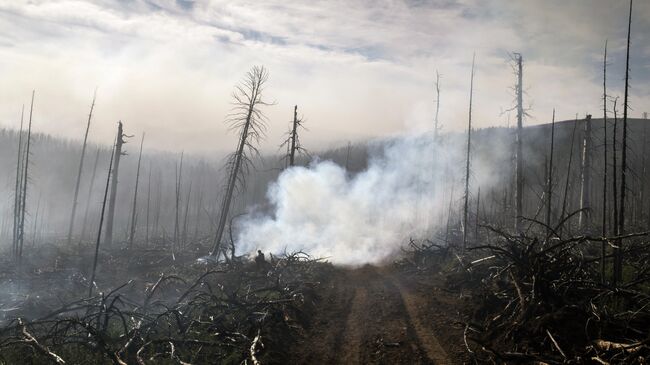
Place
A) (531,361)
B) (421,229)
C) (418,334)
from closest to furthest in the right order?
(531,361) → (418,334) → (421,229)

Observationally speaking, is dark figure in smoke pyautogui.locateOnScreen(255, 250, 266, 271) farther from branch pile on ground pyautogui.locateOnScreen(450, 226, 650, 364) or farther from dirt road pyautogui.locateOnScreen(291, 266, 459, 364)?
branch pile on ground pyautogui.locateOnScreen(450, 226, 650, 364)

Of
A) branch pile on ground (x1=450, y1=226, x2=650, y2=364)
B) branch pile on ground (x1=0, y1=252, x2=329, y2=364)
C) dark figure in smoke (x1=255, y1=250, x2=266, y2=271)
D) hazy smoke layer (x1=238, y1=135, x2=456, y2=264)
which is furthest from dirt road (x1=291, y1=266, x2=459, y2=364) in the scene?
hazy smoke layer (x1=238, y1=135, x2=456, y2=264)

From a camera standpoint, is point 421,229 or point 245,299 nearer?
point 245,299

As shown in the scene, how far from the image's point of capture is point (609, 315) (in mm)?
6875

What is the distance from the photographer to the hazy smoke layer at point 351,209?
2489cm

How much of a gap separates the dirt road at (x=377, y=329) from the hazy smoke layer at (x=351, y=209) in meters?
8.36

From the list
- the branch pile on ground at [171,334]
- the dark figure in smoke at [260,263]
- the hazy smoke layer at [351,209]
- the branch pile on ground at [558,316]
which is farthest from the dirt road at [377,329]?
the hazy smoke layer at [351,209]

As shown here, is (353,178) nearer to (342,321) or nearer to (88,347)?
(342,321)

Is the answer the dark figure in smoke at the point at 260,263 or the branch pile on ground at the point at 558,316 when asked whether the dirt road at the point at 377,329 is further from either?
the dark figure in smoke at the point at 260,263

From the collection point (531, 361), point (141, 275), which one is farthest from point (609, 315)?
point (141, 275)

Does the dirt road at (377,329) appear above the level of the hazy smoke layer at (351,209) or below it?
below

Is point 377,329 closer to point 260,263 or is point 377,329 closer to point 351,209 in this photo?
point 260,263

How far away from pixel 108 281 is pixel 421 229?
26.5 meters

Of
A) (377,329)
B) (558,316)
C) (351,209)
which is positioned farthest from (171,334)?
(351,209)
